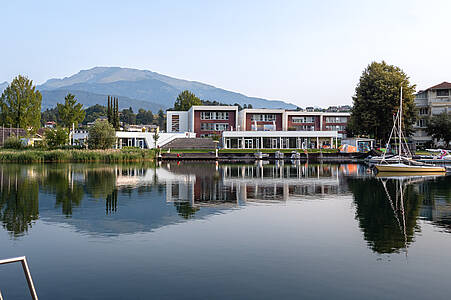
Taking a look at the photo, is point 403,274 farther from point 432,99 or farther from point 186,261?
point 432,99

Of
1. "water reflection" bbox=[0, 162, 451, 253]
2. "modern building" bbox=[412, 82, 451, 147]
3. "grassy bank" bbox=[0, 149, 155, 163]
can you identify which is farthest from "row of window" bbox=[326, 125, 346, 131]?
"water reflection" bbox=[0, 162, 451, 253]

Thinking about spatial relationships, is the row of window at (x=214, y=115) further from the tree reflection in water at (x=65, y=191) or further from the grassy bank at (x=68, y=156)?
the tree reflection in water at (x=65, y=191)

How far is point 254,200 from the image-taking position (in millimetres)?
22688

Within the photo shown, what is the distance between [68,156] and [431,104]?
224 ft

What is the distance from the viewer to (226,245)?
12875 mm

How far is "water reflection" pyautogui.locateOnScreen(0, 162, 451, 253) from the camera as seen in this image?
1556 centimetres

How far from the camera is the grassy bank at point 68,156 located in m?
54.8

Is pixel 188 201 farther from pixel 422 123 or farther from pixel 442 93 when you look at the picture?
pixel 442 93

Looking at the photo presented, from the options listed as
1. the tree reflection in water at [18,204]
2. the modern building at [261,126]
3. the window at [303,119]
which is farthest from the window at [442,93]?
the tree reflection in water at [18,204]

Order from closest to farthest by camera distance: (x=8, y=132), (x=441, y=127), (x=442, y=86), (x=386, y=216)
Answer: (x=386, y=216), (x=441, y=127), (x=8, y=132), (x=442, y=86)

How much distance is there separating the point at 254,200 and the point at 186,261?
11.8 meters

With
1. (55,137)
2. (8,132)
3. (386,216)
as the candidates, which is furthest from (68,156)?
(386,216)

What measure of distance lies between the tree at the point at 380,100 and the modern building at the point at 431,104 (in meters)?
19.6

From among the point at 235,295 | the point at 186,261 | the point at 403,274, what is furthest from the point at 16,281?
the point at 403,274
